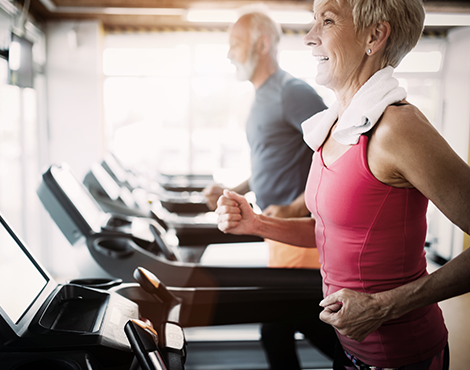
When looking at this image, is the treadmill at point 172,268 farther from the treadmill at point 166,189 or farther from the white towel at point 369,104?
the treadmill at point 166,189

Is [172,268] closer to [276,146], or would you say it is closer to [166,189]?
[276,146]

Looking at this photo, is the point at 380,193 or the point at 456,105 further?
the point at 456,105

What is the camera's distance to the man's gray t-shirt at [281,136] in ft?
5.34

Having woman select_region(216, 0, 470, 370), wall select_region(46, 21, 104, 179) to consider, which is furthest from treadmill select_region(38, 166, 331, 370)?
wall select_region(46, 21, 104, 179)

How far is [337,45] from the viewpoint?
856mm

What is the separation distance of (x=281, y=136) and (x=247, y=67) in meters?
0.44

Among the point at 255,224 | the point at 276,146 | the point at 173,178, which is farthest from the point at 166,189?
the point at 255,224

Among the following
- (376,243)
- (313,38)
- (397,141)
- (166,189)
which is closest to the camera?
(397,141)

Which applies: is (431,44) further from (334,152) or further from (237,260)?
(334,152)

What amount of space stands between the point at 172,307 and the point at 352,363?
1.76 feet

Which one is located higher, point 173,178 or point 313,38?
point 313,38

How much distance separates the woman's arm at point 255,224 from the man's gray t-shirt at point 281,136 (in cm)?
58

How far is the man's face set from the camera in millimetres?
1888

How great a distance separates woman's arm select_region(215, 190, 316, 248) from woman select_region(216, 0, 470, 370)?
0.17 metres
